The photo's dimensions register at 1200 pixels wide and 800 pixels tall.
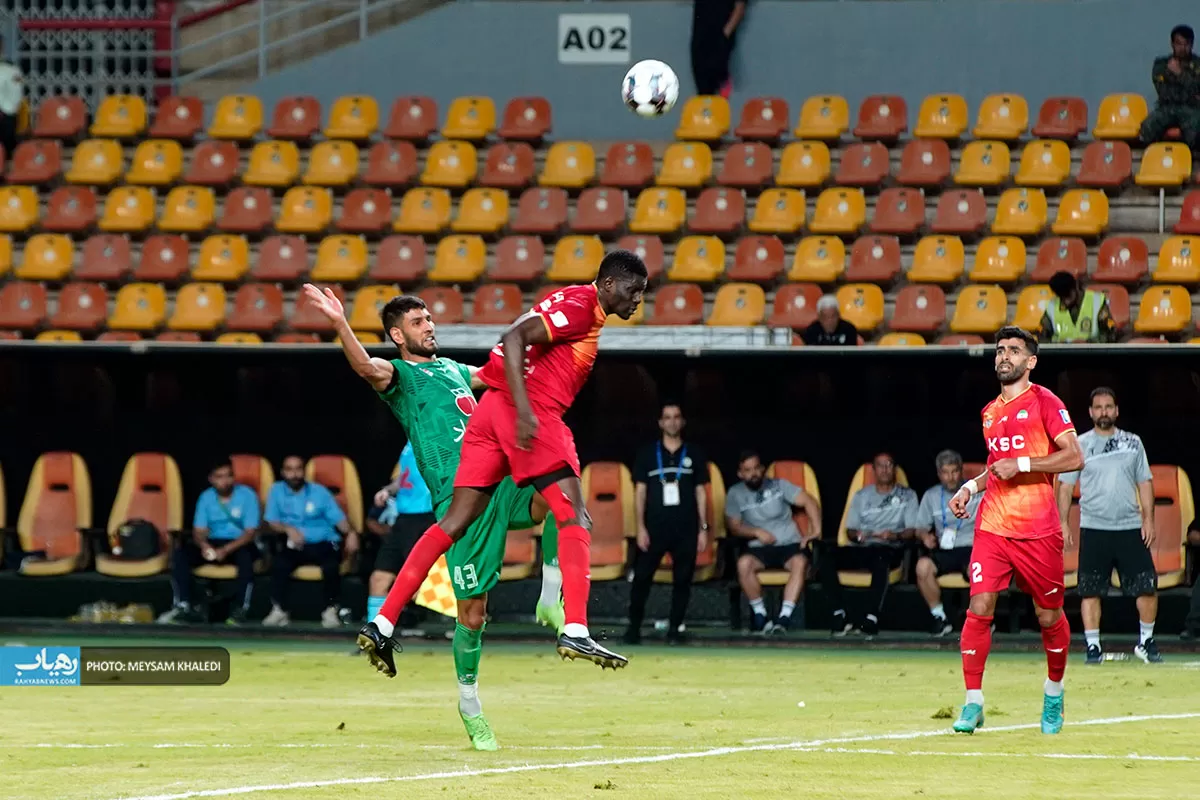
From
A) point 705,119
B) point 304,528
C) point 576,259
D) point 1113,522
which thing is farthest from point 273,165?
point 1113,522

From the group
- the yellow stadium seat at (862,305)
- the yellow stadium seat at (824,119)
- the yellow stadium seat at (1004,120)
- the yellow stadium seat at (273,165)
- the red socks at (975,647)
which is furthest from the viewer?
the yellow stadium seat at (273,165)

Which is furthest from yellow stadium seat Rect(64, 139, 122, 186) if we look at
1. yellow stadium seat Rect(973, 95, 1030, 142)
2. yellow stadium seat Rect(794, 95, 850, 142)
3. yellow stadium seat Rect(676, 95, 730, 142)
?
yellow stadium seat Rect(973, 95, 1030, 142)

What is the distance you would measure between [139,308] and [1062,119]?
31.0 feet

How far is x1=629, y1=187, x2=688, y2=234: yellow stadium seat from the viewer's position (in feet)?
64.8

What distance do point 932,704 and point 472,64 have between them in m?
13.3

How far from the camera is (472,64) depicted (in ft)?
74.4

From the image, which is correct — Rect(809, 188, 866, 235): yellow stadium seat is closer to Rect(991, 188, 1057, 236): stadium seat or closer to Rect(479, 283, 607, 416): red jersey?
Rect(991, 188, 1057, 236): stadium seat

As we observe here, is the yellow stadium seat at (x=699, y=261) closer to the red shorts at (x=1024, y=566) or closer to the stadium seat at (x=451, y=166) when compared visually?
the stadium seat at (x=451, y=166)

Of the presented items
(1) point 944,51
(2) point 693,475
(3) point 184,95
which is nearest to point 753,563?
(2) point 693,475

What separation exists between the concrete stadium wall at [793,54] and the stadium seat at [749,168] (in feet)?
5.49

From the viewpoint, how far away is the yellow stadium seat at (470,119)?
2130 cm

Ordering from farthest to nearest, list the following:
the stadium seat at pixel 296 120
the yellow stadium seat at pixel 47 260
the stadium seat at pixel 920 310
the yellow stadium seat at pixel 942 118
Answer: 1. the stadium seat at pixel 296 120
2. the yellow stadium seat at pixel 47 260
3. the yellow stadium seat at pixel 942 118
4. the stadium seat at pixel 920 310

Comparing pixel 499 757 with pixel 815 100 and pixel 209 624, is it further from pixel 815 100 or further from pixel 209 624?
pixel 815 100

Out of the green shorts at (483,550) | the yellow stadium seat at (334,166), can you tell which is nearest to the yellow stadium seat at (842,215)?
the yellow stadium seat at (334,166)
